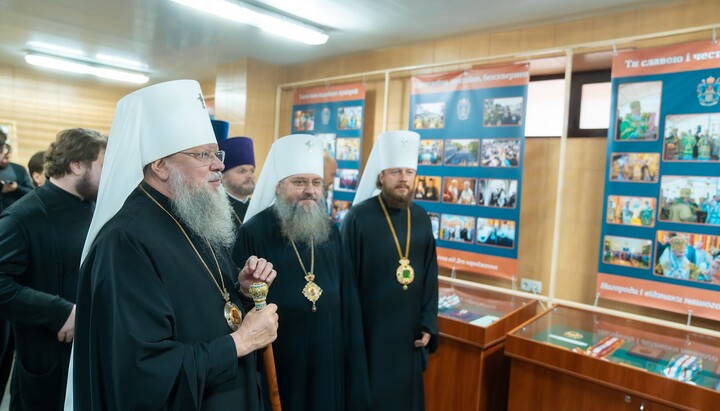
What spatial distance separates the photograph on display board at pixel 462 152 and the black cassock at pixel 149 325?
3.48 m

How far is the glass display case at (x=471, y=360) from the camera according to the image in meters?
3.51

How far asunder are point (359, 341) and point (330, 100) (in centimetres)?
399

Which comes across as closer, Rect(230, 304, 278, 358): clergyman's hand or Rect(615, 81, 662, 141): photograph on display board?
Rect(230, 304, 278, 358): clergyman's hand

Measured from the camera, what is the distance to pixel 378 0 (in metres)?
4.02

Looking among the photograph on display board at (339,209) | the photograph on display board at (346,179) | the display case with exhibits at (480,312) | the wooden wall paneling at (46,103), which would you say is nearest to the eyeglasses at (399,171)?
the display case with exhibits at (480,312)

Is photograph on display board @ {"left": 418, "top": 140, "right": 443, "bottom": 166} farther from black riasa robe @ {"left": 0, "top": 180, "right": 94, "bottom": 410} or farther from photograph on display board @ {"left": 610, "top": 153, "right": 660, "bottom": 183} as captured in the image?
black riasa robe @ {"left": 0, "top": 180, "right": 94, "bottom": 410}

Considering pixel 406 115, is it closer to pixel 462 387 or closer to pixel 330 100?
pixel 330 100

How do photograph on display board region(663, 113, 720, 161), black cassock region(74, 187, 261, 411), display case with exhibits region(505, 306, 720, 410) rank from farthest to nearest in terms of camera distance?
photograph on display board region(663, 113, 720, 161) < display case with exhibits region(505, 306, 720, 410) < black cassock region(74, 187, 261, 411)

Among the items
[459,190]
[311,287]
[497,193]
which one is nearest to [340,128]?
[459,190]

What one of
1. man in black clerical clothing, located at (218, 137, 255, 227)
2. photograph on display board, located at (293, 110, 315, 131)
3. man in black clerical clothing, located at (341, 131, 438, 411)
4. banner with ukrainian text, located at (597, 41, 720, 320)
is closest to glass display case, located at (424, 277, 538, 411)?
man in black clerical clothing, located at (341, 131, 438, 411)

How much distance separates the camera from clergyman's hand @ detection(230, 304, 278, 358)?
1.54m

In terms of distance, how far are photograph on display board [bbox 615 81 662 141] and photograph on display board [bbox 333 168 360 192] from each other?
293 cm

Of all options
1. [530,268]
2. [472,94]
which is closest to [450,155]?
[472,94]

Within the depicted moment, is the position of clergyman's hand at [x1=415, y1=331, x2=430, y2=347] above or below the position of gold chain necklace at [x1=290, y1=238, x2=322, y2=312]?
below
